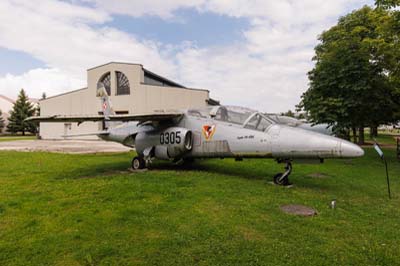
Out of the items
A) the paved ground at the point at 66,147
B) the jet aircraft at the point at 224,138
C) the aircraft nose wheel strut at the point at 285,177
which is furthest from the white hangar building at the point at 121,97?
the aircraft nose wheel strut at the point at 285,177

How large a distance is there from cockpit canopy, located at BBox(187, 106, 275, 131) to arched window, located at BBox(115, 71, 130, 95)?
85.8 ft

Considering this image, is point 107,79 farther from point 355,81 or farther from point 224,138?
point 224,138

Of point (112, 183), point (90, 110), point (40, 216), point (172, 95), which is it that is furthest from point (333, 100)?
point (90, 110)

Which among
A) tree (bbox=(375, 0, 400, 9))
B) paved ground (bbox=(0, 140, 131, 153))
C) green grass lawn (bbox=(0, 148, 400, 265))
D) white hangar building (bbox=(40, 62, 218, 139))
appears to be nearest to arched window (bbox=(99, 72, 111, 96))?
white hangar building (bbox=(40, 62, 218, 139))

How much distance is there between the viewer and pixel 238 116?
28.1ft

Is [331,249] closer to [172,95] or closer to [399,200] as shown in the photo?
[399,200]

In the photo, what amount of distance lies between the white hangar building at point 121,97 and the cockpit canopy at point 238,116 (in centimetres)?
2268

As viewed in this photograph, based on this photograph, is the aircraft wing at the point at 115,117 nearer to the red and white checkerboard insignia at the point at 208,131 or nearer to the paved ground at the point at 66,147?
the red and white checkerboard insignia at the point at 208,131

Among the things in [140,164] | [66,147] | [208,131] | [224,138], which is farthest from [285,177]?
[66,147]

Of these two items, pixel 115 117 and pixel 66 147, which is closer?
pixel 115 117

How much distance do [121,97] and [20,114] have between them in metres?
36.9

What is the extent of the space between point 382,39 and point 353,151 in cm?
1080

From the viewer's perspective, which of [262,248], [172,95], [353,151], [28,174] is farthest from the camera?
[172,95]

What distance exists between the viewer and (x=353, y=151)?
239 inches
